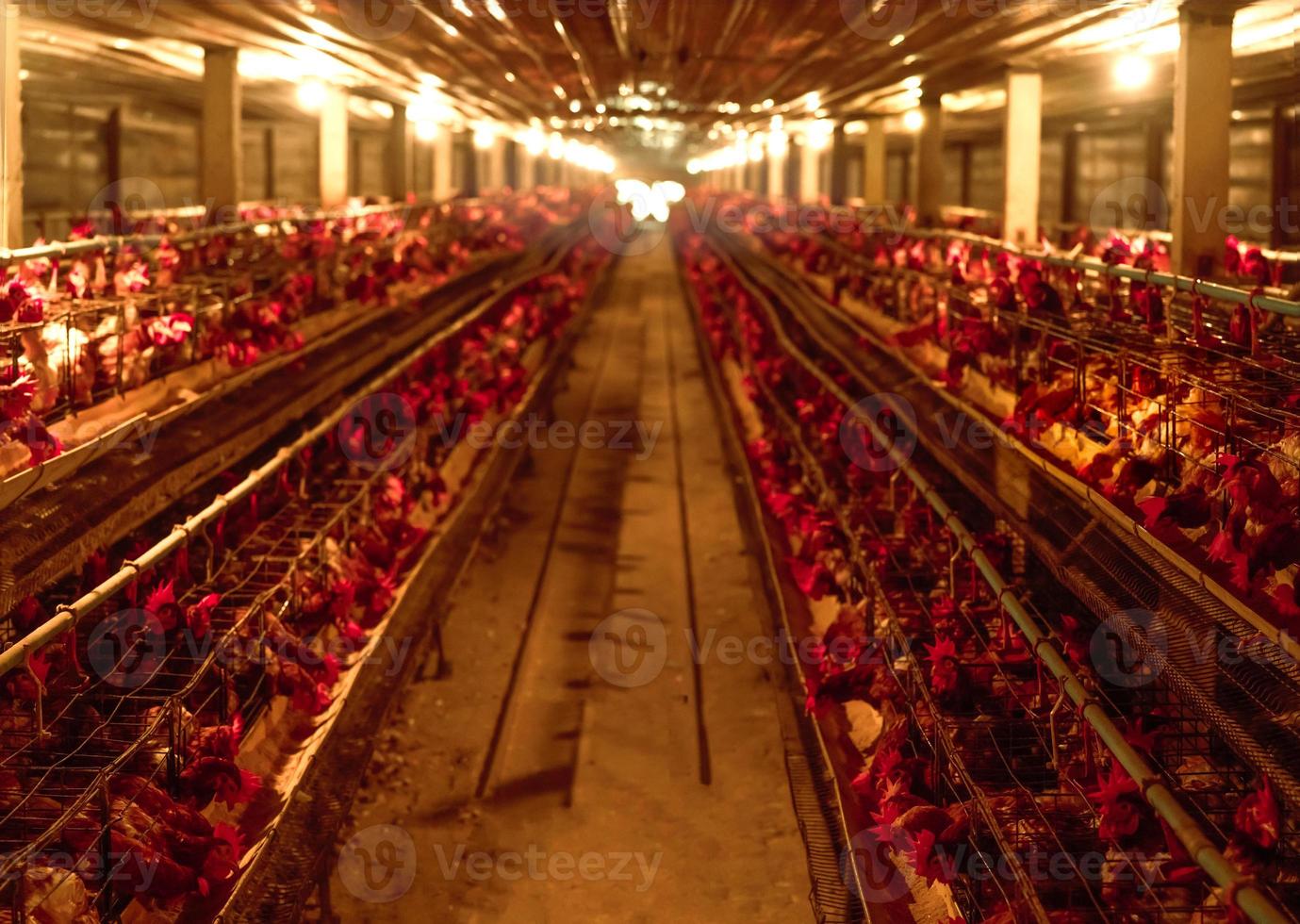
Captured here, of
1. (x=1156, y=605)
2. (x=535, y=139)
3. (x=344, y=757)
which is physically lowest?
(x=344, y=757)

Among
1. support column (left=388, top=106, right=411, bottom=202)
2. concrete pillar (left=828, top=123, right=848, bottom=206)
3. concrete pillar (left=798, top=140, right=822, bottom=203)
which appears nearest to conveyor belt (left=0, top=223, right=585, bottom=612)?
support column (left=388, top=106, right=411, bottom=202)

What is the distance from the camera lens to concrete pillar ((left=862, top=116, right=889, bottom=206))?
20.8m

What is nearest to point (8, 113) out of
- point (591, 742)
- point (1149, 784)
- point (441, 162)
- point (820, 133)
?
point (591, 742)

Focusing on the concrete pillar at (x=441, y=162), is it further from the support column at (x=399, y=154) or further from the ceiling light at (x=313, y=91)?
the ceiling light at (x=313, y=91)

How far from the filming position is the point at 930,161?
1639 centimetres

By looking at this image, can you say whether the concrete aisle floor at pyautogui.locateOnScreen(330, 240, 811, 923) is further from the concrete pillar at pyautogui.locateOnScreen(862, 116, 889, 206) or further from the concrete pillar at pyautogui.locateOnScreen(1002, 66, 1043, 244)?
the concrete pillar at pyautogui.locateOnScreen(862, 116, 889, 206)

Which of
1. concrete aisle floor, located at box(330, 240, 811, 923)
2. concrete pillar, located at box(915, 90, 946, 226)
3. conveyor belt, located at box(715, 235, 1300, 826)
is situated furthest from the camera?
concrete pillar, located at box(915, 90, 946, 226)

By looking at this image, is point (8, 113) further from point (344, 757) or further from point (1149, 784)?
point (1149, 784)

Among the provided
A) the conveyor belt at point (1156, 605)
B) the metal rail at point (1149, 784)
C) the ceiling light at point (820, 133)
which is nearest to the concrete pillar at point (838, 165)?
the ceiling light at point (820, 133)

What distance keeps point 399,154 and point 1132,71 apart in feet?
37.3

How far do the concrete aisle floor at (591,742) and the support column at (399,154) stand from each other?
933 cm

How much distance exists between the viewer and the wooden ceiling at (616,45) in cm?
974

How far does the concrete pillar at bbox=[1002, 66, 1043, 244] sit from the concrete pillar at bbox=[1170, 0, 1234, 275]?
4212mm

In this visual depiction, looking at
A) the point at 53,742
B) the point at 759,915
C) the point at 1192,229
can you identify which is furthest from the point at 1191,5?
the point at 53,742
